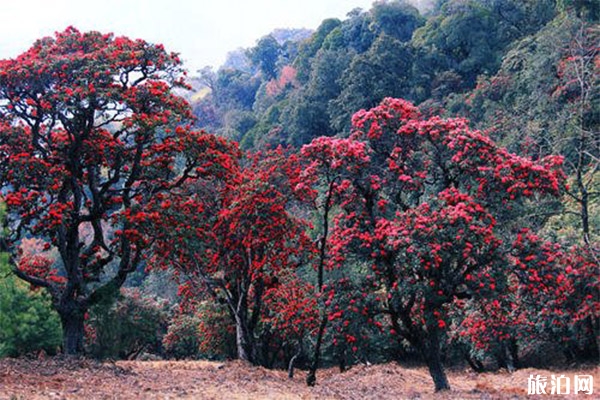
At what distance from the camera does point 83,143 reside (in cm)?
1426

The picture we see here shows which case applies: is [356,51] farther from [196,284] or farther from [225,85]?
[196,284]

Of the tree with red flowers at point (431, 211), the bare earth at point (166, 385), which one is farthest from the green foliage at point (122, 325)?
the tree with red flowers at point (431, 211)

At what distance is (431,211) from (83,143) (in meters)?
8.38

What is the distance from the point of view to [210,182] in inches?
671

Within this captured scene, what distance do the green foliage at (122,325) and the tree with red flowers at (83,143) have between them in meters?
13.0

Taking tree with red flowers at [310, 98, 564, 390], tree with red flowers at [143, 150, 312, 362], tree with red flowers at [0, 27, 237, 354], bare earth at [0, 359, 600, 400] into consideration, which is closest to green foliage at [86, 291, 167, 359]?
tree with red flowers at [143, 150, 312, 362]

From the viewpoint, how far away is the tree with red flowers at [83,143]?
13.2 m

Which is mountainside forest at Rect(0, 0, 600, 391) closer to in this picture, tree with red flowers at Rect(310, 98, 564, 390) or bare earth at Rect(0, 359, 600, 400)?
tree with red flowers at Rect(310, 98, 564, 390)

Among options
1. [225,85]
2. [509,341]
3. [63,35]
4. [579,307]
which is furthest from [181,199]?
[225,85]

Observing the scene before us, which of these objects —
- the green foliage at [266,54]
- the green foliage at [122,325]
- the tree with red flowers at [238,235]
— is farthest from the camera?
the green foliage at [266,54]

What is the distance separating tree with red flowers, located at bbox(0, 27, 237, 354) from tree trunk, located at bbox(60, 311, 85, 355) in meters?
0.02

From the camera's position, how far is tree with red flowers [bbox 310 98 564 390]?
→ 450 inches

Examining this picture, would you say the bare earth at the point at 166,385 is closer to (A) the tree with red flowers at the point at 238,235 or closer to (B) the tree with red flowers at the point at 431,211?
(B) the tree with red flowers at the point at 431,211

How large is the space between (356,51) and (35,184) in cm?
4338
